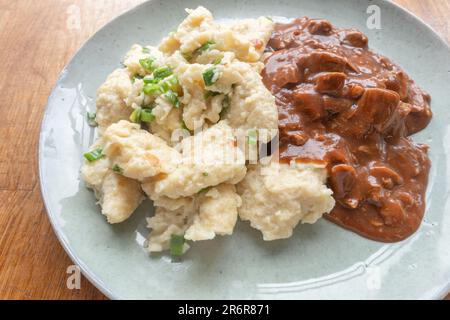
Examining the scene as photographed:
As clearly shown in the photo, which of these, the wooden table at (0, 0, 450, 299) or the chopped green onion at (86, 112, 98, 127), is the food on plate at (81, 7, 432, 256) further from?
the wooden table at (0, 0, 450, 299)

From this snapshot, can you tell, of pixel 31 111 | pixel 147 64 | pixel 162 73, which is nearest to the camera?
pixel 162 73

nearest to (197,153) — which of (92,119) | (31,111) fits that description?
(92,119)

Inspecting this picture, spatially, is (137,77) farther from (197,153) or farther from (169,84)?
(197,153)

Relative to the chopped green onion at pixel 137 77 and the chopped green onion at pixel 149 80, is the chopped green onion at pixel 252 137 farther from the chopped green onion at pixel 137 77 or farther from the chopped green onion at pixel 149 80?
the chopped green onion at pixel 137 77

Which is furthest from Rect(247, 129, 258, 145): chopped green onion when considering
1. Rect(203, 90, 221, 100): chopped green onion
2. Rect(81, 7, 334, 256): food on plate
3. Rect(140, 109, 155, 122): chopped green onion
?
Rect(140, 109, 155, 122): chopped green onion

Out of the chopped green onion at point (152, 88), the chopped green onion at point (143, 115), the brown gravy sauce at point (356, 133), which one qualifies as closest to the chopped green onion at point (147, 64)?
the chopped green onion at point (152, 88)
